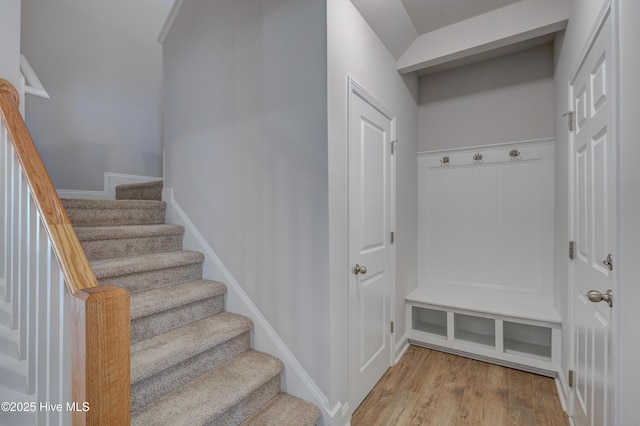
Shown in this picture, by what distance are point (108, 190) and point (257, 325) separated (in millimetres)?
2532

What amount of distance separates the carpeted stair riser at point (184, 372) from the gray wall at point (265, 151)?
0.26 m

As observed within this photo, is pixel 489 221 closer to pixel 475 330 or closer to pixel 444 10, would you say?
pixel 475 330

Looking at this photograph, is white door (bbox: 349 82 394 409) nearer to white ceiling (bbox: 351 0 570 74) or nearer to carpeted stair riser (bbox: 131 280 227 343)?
white ceiling (bbox: 351 0 570 74)

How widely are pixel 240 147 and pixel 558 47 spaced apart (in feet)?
8.06

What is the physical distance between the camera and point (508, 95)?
276 centimetres

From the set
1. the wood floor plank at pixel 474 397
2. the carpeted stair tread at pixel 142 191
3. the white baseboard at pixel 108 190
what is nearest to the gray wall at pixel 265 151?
the carpeted stair tread at pixel 142 191

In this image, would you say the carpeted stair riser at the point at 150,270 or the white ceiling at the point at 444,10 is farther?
the white ceiling at the point at 444,10

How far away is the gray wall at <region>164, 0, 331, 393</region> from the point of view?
1.69 m

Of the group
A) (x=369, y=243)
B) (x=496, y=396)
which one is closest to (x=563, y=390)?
(x=496, y=396)

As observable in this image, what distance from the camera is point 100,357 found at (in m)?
0.71

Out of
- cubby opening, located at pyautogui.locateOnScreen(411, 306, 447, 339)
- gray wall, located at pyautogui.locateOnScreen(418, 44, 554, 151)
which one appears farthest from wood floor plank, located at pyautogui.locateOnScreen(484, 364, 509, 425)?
gray wall, located at pyautogui.locateOnScreen(418, 44, 554, 151)

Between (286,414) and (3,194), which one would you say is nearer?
(3,194)

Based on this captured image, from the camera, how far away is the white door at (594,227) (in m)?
1.20

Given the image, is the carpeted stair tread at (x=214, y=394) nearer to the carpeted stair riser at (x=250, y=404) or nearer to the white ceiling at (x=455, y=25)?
the carpeted stair riser at (x=250, y=404)
